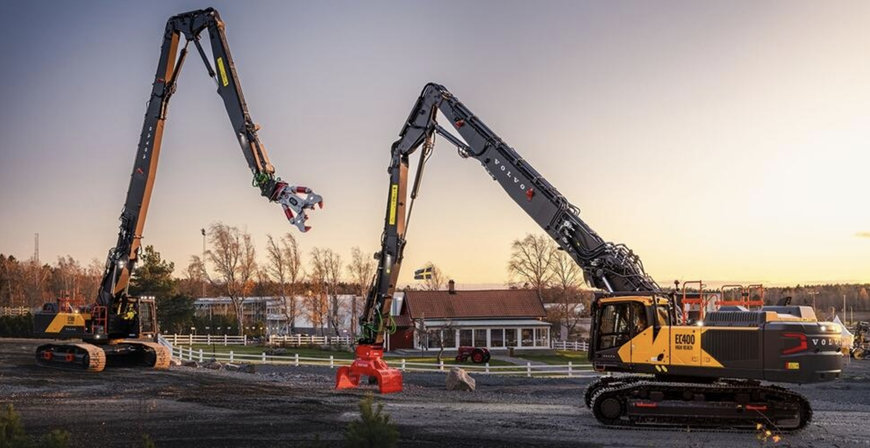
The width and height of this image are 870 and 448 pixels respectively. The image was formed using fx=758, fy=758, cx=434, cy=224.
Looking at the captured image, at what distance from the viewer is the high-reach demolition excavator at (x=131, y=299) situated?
28500mm

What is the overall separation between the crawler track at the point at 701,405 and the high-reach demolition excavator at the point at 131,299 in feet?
56.5

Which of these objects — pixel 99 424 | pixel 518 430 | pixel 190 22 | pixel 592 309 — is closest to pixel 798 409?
pixel 592 309

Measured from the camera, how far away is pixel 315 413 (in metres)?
18.6

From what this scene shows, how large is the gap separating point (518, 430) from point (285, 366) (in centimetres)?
2221

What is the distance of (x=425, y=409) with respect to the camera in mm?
19422

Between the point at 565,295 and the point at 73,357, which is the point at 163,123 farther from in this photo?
the point at 565,295

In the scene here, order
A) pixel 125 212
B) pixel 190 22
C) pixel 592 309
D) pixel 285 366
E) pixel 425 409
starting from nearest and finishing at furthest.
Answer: pixel 592 309, pixel 425 409, pixel 190 22, pixel 125 212, pixel 285 366

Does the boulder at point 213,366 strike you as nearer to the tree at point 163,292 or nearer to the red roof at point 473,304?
the red roof at point 473,304

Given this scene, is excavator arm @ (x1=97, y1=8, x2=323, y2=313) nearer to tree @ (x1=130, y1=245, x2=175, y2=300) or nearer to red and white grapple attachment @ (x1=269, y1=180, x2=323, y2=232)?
red and white grapple attachment @ (x1=269, y1=180, x2=323, y2=232)

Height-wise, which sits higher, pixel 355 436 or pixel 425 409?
pixel 355 436

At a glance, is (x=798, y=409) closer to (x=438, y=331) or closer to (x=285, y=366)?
(x=285, y=366)

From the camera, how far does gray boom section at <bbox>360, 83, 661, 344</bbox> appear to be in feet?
59.6

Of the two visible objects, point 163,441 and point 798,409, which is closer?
point 163,441

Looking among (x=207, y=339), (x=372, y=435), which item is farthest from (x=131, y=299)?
(x=207, y=339)
